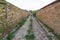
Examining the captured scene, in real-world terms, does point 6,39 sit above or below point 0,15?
below

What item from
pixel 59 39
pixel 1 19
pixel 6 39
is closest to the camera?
pixel 59 39

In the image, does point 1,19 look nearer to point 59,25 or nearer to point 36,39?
point 36,39

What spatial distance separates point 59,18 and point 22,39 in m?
3.07

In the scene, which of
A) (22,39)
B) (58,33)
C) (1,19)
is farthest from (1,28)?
(58,33)

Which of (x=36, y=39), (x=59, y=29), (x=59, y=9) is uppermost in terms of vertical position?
(x=59, y=9)

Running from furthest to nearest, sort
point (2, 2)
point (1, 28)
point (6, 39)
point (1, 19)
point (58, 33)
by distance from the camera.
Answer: point (2, 2)
point (1, 19)
point (1, 28)
point (58, 33)
point (6, 39)

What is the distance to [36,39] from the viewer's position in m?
13.8

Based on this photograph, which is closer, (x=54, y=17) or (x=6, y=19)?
(x=54, y=17)

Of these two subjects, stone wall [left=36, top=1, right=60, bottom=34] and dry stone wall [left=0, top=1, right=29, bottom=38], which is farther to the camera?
dry stone wall [left=0, top=1, right=29, bottom=38]

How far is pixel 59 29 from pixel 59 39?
1.59 m

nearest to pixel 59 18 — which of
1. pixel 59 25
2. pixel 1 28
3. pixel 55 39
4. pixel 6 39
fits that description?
pixel 59 25

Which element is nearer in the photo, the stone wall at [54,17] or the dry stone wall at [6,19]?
the stone wall at [54,17]

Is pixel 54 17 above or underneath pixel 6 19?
A: above

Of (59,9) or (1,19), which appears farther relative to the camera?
(1,19)
